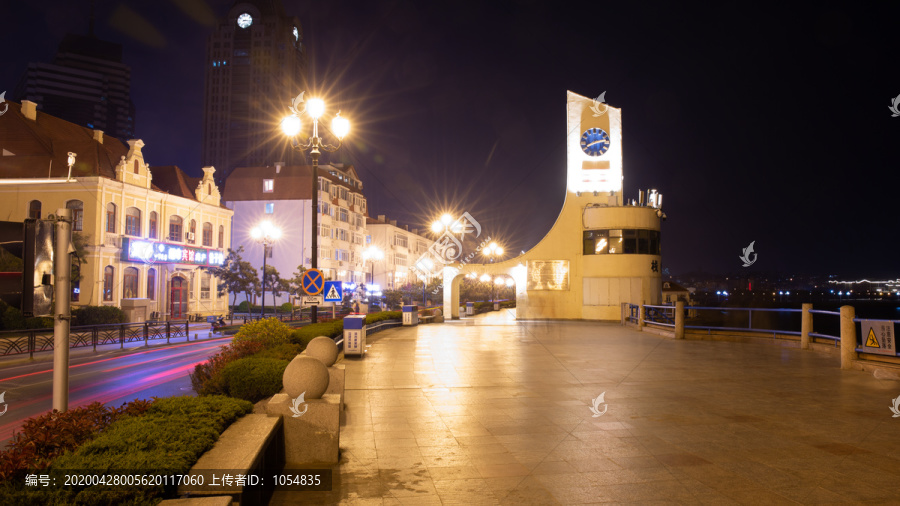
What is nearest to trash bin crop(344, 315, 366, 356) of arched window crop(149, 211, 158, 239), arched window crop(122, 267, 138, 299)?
arched window crop(122, 267, 138, 299)

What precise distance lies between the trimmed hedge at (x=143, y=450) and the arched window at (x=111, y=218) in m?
38.9

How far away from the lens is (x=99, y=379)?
1662cm

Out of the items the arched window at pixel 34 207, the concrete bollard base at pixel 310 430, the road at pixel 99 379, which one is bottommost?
the road at pixel 99 379

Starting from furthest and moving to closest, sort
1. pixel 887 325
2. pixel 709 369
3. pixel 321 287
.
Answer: pixel 321 287 → pixel 709 369 → pixel 887 325

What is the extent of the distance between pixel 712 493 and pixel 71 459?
18.5 ft

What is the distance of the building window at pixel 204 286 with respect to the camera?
5006 centimetres

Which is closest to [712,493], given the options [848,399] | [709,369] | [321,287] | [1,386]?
[848,399]

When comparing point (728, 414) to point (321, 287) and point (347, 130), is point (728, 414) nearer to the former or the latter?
point (321, 287)

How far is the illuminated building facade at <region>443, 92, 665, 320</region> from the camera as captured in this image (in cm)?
3434

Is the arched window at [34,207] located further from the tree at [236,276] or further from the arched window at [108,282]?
the tree at [236,276]

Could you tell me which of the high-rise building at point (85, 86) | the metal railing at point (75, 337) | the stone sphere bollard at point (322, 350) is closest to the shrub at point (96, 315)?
the metal railing at point (75, 337)

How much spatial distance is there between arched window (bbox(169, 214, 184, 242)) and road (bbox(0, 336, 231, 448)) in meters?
22.4

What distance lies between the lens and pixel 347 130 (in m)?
18.0
